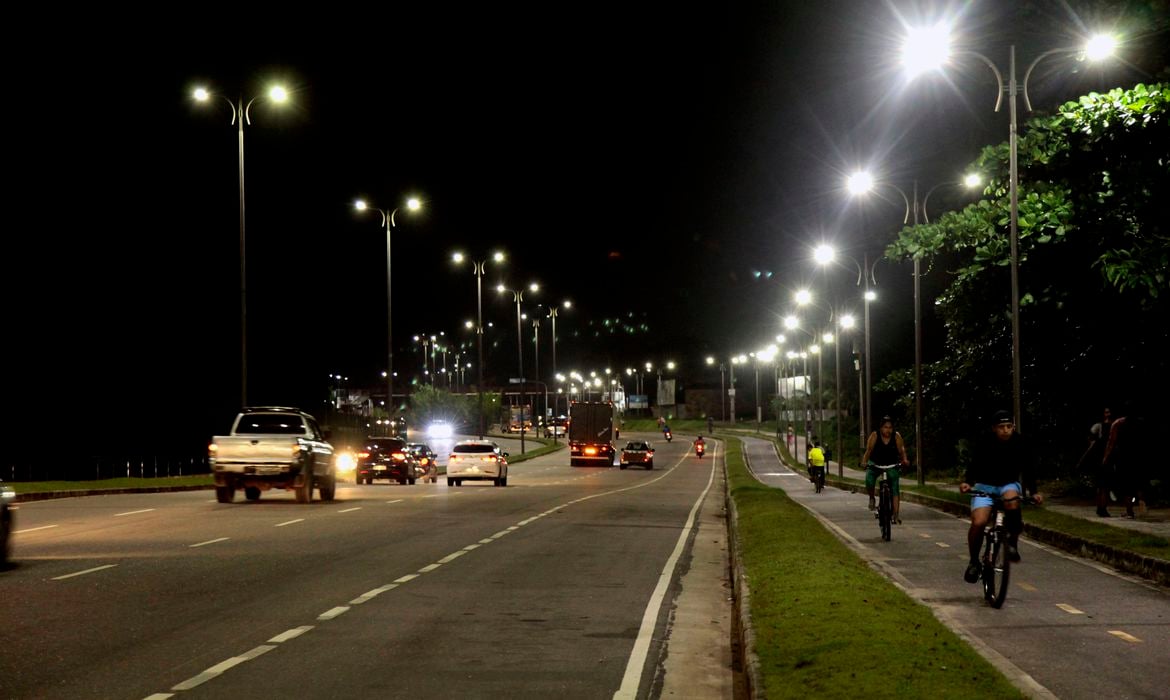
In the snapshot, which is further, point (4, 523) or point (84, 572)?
point (4, 523)

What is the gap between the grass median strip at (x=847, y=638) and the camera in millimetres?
8820

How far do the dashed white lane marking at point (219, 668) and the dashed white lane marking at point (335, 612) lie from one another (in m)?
1.76

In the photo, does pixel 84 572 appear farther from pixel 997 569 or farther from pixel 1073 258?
pixel 1073 258

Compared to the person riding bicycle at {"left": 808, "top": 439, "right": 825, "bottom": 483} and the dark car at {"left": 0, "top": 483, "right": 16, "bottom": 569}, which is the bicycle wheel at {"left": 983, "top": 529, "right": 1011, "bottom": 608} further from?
the person riding bicycle at {"left": 808, "top": 439, "right": 825, "bottom": 483}

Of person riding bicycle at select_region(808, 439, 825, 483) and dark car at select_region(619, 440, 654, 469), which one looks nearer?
person riding bicycle at select_region(808, 439, 825, 483)

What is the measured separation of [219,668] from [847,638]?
4466 mm

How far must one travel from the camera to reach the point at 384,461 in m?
53.1

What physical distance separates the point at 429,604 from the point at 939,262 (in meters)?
53.6

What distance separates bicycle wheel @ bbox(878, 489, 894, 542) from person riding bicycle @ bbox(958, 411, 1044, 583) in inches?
345

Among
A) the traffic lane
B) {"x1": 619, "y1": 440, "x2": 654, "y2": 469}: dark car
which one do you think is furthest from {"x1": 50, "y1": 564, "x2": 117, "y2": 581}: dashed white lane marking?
{"x1": 619, "y1": 440, "x2": 654, "y2": 469}: dark car

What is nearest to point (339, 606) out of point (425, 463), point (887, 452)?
point (887, 452)

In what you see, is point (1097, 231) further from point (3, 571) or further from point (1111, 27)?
point (3, 571)

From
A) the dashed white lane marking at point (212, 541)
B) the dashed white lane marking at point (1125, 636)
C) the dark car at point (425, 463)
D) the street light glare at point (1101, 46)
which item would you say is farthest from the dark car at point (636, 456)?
the dashed white lane marking at point (1125, 636)

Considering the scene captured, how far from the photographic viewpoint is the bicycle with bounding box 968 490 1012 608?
14.1 m
